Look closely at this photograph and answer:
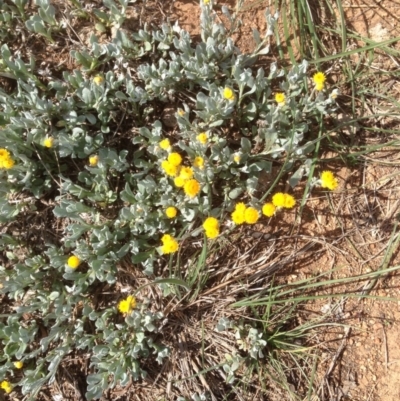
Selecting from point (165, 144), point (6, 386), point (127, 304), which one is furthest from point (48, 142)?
point (6, 386)

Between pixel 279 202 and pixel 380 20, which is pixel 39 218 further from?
pixel 380 20

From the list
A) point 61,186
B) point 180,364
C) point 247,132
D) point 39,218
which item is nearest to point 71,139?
point 61,186

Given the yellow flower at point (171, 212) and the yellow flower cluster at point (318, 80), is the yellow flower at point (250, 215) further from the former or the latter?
the yellow flower cluster at point (318, 80)

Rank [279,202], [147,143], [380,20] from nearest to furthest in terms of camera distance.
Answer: [279,202], [147,143], [380,20]

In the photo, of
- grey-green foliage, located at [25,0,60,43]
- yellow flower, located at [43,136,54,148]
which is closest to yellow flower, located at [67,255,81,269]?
yellow flower, located at [43,136,54,148]

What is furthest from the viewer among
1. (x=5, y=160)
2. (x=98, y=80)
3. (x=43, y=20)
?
(x=43, y=20)

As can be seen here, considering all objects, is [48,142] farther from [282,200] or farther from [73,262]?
[282,200]
